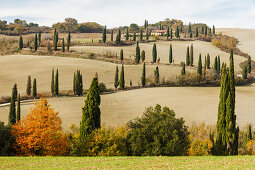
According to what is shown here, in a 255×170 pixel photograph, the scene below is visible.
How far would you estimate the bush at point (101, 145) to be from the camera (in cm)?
3212

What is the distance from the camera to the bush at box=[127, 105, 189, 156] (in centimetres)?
3309

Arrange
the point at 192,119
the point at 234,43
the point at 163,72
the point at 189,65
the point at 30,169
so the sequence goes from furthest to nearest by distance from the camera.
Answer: the point at 234,43 → the point at 189,65 → the point at 163,72 → the point at 192,119 → the point at 30,169

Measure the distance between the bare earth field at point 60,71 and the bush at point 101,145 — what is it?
44.2 metres

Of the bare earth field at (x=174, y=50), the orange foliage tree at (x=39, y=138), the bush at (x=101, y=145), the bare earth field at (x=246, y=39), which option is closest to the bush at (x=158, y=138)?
the bush at (x=101, y=145)

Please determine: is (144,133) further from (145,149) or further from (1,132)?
(1,132)

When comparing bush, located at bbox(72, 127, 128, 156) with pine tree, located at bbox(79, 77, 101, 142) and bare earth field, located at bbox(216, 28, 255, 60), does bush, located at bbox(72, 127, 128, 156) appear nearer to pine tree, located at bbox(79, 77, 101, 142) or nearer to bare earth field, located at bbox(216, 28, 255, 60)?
pine tree, located at bbox(79, 77, 101, 142)

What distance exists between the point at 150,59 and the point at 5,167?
10132 cm

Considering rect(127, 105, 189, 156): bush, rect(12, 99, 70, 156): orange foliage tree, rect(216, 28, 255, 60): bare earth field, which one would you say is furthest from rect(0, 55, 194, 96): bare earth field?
rect(216, 28, 255, 60): bare earth field

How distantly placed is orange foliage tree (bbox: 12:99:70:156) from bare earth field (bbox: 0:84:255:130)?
1312cm

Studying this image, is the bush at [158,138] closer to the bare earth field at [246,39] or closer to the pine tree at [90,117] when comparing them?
the pine tree at [90,117]

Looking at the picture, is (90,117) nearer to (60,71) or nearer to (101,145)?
(101,145)

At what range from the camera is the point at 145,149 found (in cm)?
3425

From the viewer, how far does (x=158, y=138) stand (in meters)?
33.8

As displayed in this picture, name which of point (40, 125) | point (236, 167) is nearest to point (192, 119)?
point (40, 125)
